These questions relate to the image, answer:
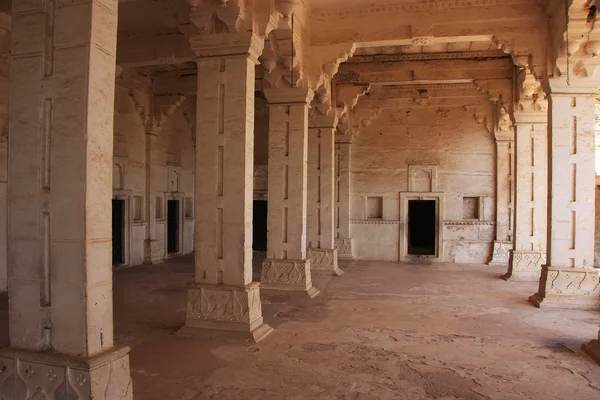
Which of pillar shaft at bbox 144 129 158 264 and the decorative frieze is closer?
the decorative frieze

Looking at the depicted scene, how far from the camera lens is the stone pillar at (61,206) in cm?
322

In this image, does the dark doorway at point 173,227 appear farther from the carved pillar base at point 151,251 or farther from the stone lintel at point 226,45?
the stone lintel at point 226,45

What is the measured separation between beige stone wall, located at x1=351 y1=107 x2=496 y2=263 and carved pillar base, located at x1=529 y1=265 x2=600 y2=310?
6.83 meters

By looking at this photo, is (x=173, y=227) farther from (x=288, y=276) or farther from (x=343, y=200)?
(x=288, y=276)

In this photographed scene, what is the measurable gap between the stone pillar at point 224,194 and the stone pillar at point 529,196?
25.2 ft

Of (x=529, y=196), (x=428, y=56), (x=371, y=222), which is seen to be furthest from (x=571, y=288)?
(x=371, y=222)

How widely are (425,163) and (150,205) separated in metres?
8.44

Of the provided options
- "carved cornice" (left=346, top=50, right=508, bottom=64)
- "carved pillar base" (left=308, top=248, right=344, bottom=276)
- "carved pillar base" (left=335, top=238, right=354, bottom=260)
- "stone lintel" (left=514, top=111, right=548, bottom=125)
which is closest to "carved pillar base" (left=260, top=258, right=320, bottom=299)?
"carved pillar base" (left=308, top=248, right=344, bottom=276)

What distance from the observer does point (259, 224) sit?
56.4 ft

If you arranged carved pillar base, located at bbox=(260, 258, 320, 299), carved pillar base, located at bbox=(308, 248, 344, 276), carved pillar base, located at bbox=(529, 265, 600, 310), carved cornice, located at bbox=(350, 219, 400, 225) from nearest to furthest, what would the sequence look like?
carved pillar base, located at bbox=(529, 265, 600, 310) → carved pillar base, located at bbox=(260, 258, 320, 299) → carved pillar base, located at bbox=(308, 248, 344, 276) → carved cornice, located at bbox=(350, 219, 400, 225)

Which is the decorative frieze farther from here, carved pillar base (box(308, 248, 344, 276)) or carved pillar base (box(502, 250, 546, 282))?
carved pillar base (box(502, 250, 546, 282))

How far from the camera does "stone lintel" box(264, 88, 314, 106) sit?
8656 mm

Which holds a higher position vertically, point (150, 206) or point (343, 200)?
point (343, 200)

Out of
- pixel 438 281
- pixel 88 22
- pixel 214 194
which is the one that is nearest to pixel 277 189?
pixel 214 194
